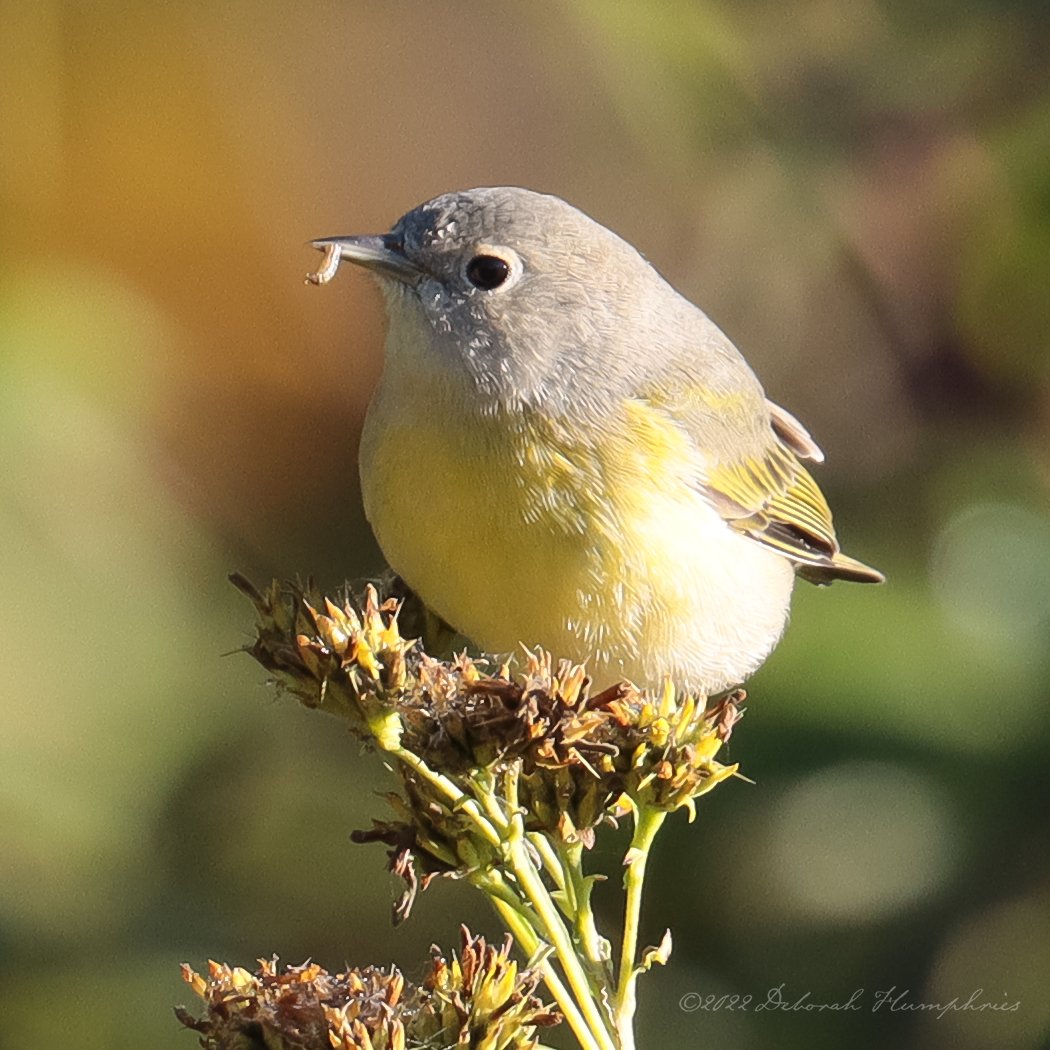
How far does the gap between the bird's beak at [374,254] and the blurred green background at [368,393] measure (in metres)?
0.21

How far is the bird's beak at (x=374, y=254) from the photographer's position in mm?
2613

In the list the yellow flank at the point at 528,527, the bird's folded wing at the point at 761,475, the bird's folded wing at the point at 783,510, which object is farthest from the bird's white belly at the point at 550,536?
the bird's folded wing at the point at 783,510

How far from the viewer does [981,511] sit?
3709 mm

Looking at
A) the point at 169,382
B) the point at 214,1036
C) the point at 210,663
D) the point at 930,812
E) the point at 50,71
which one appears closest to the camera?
the point at 214,1036

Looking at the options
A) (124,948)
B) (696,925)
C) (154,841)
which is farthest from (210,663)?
(696,925)

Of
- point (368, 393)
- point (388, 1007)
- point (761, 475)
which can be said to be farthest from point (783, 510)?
point (388, 1007)

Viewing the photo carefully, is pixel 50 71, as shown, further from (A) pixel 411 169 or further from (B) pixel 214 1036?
(B) pixel 214 1036

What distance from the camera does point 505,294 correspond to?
271 cm

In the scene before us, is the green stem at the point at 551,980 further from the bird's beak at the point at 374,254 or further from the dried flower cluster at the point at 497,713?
the bird's beak at the point at 374,254

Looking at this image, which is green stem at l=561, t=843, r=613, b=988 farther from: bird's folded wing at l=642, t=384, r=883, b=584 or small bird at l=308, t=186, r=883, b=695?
bird's folded wing at l=642, t=384, r=883, b=584

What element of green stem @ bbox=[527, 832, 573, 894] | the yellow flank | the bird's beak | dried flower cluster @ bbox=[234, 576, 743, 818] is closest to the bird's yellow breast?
the yellow flank

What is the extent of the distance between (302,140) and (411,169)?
1.04 feet

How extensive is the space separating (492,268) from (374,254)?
20 centimetres

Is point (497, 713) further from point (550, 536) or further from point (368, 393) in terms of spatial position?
point (368, 393)
